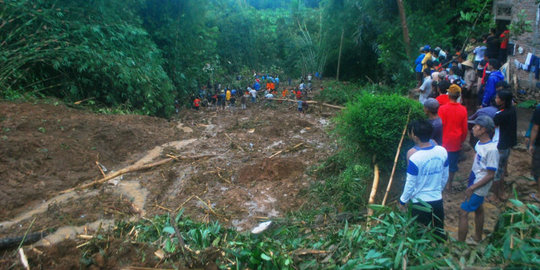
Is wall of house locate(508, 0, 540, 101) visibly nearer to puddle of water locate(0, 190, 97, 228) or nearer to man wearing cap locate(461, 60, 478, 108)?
man wearing cap locate(461, 60, 478, 108)

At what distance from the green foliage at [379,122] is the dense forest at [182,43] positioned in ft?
22.6

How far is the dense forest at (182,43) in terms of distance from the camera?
29.5 feet

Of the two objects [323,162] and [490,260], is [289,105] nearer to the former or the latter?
[323,162]

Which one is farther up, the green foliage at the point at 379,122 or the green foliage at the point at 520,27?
the green foliage at the point at 520,27

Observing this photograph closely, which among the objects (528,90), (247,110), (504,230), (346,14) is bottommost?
(247,110)

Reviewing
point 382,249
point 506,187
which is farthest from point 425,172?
point 506,187

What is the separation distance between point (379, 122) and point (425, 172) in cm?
208

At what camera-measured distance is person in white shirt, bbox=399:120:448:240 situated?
125 inches

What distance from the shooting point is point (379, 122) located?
5.18 meters

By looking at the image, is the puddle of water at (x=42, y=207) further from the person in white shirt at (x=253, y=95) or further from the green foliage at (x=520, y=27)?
the green foliage at (x=520, y=27)

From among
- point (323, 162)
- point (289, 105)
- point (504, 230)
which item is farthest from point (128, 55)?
point (504, 230)

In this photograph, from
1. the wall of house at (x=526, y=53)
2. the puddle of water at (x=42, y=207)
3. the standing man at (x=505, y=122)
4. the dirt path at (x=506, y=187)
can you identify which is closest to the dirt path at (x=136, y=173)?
the puddle of water at (x=42, y=207)

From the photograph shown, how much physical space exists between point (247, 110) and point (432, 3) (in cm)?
849

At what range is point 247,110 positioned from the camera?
12.8m
